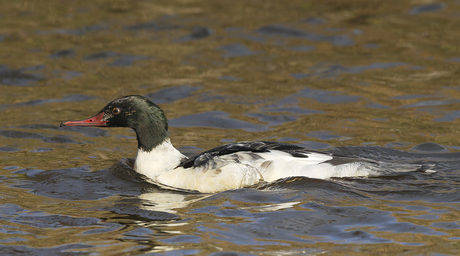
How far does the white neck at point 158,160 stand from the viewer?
7957 millimetres

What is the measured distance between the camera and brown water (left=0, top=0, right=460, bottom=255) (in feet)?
19.7

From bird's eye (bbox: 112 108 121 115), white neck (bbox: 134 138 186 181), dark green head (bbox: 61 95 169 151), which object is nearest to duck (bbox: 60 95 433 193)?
white neck (bbox: 134 138 186 181)

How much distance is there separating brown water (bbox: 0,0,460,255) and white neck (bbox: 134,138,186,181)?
0.32m

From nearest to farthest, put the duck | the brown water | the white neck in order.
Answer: the brown water → the duck → the white neck

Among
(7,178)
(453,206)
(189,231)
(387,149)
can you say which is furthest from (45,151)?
(453,206)

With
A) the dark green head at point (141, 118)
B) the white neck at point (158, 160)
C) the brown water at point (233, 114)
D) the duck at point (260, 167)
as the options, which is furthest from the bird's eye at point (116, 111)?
the duck at point (260, 167)

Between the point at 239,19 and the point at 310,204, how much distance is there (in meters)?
9.73

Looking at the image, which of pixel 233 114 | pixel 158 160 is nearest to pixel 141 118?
pixel 158 160

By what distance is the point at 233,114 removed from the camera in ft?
35.9

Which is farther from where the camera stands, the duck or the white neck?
the white neck

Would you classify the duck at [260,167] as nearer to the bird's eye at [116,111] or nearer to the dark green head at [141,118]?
the dark green head at [141,118]

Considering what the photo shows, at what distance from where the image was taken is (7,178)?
8.07m

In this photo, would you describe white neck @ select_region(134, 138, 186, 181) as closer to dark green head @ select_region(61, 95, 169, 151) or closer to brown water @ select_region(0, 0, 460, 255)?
dark green head @ select_region(61, 95, 169, 151)

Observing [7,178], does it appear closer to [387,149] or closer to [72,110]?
[72,110]
